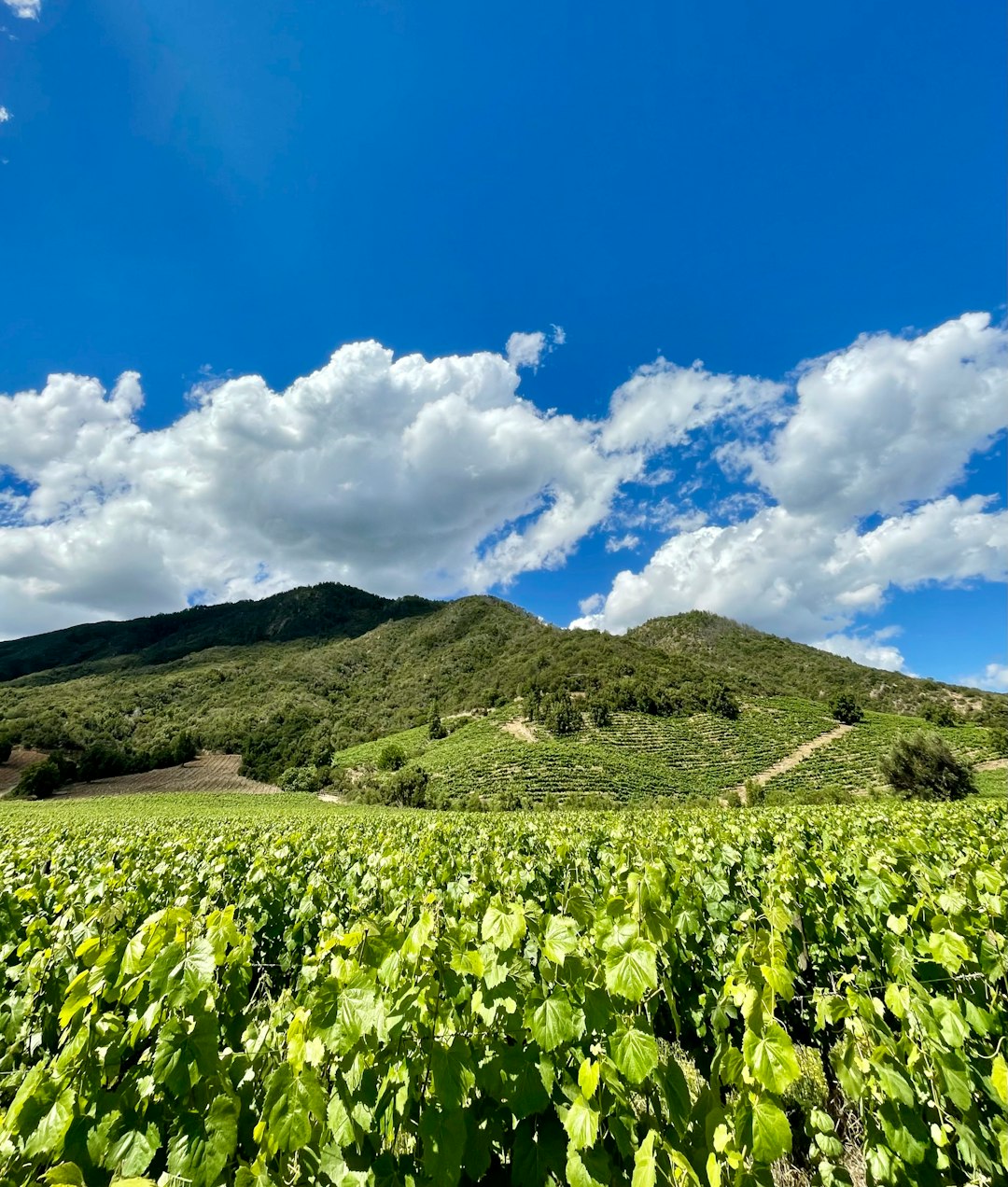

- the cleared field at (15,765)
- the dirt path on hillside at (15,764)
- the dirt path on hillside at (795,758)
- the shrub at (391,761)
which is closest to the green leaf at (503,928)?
the dirt path on hillside at (795,758)

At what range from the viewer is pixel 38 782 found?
231 ft

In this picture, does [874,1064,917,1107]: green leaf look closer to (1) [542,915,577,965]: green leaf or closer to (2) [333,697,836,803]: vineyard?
(1) [542,915,577,965]: green leaf

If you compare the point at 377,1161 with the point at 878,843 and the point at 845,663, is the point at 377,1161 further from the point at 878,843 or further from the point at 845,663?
the point at 845,663

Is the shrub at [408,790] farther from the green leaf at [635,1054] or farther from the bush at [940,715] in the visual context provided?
the bush at [940,715]

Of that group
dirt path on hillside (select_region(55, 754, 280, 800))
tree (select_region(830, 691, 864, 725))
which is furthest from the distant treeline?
tree (select_region(830, 691, 864, 725))

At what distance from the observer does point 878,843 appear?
Answer: 7.44 metres

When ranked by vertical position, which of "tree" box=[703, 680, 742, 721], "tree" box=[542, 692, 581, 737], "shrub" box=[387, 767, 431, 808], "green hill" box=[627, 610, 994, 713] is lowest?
"shrub" box=[387, 767, 431, 808]

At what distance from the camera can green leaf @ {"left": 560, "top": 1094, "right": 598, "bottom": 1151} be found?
190 cm

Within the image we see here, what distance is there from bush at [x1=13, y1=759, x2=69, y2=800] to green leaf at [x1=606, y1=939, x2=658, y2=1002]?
316 ft

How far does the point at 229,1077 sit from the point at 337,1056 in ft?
2.20

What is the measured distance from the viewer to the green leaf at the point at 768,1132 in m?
1.88

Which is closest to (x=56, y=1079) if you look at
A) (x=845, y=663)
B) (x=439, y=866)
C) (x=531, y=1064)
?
(x=531, y=1064)

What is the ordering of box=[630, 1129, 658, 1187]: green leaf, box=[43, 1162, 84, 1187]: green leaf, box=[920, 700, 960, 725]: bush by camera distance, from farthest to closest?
1. box=[920, 700, 960, 725]: bush
2. box=[630, 1129, 658, 1187]: green leaf
3. box=[43, 1162, 84, 1187]: green leaf

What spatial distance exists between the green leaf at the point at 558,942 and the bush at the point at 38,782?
96119 millimetres
